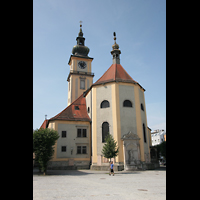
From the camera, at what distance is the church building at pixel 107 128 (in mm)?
23375

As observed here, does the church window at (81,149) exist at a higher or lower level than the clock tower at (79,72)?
lower

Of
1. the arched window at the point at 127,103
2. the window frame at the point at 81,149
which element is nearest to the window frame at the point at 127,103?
the arched window at the point at 127,103

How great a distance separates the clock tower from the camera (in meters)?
40.1

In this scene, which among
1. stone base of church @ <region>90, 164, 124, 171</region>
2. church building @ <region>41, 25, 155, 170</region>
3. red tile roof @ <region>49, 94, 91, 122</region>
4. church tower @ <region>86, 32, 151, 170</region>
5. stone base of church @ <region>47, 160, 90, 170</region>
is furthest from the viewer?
red tile roof @ <region>49, 94, 91, 122</region>

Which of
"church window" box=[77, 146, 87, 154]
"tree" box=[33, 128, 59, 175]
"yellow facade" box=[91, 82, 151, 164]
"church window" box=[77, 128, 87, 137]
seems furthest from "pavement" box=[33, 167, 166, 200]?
"church window" box=[77, 128, 87, 137]

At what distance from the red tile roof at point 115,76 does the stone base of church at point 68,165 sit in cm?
1179

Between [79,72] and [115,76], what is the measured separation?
16437 mm

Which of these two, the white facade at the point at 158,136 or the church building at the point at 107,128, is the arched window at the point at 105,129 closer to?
the church building at the point at 107,128

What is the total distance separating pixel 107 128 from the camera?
24.8 m

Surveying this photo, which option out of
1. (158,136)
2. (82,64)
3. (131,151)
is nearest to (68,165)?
(131,151)

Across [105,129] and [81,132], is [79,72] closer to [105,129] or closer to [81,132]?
[81,132]

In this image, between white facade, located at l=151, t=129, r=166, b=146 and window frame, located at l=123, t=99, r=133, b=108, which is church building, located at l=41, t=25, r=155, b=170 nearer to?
window frame, located at l=123, t=99, r=133, b=108
